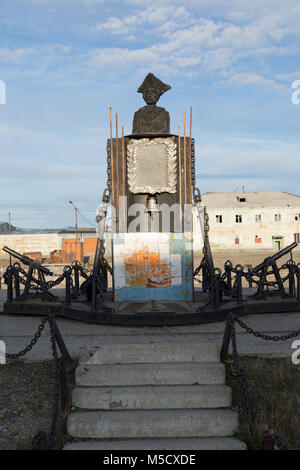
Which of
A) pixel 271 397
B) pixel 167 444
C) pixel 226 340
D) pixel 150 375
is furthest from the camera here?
pixel 226 340

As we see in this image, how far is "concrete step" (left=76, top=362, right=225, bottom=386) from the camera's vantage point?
18.5 ft

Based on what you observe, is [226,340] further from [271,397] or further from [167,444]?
[167,444]

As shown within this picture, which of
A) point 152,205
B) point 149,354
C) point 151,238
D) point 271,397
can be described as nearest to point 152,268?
point 151,238

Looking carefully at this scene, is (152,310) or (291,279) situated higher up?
(291,279)

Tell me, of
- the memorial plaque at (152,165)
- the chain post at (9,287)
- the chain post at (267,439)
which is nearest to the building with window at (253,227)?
the memorial plaque at (152,165)

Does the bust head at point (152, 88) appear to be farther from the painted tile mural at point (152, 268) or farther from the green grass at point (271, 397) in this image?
the green grass at point (271, 397)

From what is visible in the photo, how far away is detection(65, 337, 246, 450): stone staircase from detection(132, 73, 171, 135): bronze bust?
20.0 feet

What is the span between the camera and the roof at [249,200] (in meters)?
49.9

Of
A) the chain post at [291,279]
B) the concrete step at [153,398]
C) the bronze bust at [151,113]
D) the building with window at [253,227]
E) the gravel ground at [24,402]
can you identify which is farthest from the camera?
the building with window at [253,227]

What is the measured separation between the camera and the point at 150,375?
567 cm

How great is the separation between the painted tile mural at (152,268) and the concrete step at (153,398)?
4835 millimetres

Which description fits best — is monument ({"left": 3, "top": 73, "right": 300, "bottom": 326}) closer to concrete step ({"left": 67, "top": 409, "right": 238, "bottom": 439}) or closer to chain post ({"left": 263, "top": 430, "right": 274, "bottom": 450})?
concrete step ({"left": 67, "top": 409, "right": 238, "bottom": 439})

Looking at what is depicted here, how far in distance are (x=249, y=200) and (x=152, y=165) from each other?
140ft

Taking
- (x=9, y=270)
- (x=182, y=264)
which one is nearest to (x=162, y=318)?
(x=182, y=264)
